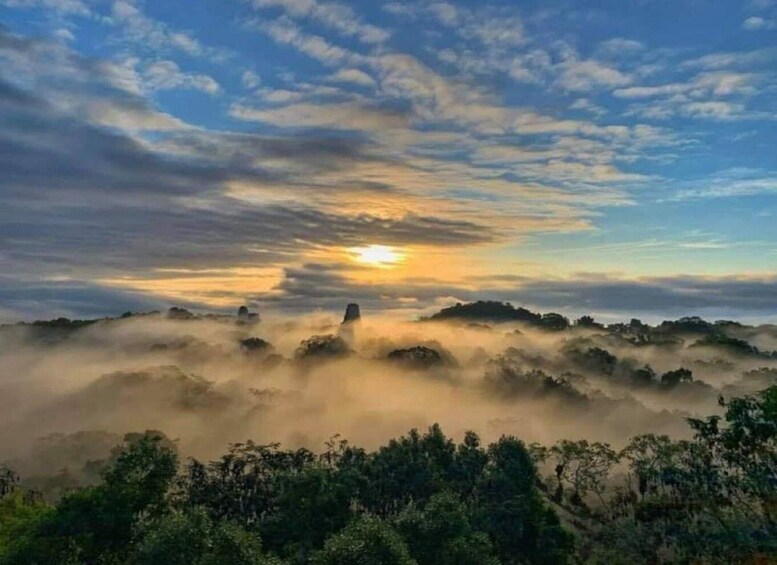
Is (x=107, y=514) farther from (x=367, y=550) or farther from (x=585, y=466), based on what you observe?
(x=585, y=466)

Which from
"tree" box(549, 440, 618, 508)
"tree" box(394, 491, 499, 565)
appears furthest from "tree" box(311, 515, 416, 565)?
"tree" box(549, 440, 618, 508)

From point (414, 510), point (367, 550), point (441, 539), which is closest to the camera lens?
point (367, 550)

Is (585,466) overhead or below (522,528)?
below

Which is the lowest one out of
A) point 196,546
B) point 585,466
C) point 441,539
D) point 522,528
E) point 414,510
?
point 585,466

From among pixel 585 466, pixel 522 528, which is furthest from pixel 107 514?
pixel 585 466

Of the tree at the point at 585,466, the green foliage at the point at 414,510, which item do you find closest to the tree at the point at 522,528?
the green foliage at the point at 414,510

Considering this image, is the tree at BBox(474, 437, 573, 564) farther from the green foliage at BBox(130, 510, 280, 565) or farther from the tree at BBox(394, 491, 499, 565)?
the green foliage at BBox(130, 510, 280, 565)

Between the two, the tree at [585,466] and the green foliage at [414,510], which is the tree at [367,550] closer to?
the green foliage at [414,510]

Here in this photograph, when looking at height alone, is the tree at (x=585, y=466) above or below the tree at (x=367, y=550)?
below

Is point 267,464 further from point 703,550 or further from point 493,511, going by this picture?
point 703,550

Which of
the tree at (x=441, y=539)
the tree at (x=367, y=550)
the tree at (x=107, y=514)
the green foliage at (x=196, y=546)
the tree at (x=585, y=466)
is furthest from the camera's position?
the tree at (x=585, y=466)

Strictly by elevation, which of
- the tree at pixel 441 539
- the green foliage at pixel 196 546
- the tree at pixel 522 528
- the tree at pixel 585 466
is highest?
the green foliage at pixel 196 546

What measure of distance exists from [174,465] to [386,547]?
20.0m

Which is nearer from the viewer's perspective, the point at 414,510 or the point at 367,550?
the point at 367,550
